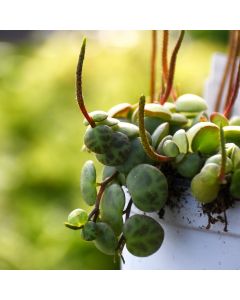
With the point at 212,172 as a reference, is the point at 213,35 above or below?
below

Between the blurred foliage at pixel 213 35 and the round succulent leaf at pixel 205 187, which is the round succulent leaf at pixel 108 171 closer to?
the round succulent leaf at pixel 205 187

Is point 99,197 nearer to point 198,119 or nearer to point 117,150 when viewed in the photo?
point 117,150

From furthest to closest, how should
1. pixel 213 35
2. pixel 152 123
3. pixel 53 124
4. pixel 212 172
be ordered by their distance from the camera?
pixel 213 35 → pixel 53 124 → pixel 152 123 → pixel 212 172

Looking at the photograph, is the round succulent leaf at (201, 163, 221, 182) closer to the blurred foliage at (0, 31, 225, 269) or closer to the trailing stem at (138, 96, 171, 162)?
the trailing stem at (138, 96, 171, 162)

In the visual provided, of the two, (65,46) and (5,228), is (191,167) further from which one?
(65,46)

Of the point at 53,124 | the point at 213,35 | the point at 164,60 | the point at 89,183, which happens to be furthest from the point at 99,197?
the point at 213,35

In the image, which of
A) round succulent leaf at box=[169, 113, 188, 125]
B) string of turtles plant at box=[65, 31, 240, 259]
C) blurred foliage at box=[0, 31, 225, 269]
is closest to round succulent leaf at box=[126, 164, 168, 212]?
string of turtles plant at box=[65, 31, 240, 259]

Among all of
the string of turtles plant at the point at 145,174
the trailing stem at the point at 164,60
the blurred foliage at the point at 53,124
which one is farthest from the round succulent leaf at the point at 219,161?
the blurred foliage at the point at 53,124
